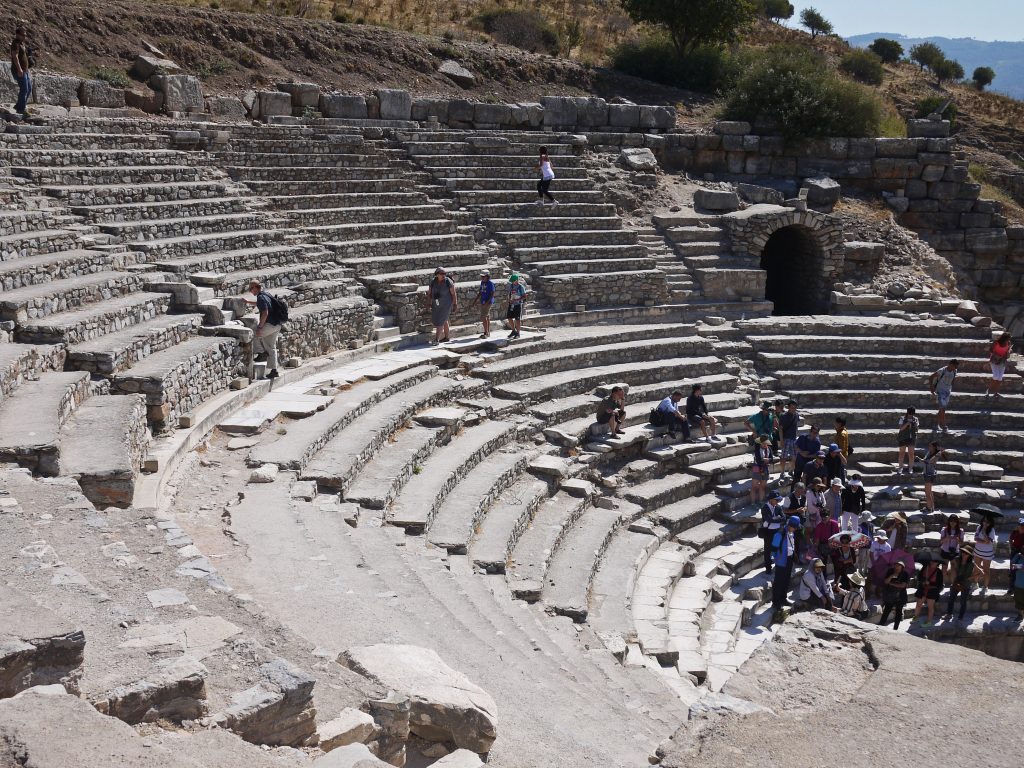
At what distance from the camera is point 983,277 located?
2330 centimetres

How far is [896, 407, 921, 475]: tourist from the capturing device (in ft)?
50.8

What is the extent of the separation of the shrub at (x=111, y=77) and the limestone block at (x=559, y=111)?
8.55 m

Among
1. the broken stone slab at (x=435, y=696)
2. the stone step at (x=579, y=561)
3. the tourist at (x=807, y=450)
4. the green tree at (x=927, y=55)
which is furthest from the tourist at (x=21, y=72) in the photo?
the green tree at (x=927, y=55)

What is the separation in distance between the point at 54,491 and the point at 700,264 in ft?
48.9

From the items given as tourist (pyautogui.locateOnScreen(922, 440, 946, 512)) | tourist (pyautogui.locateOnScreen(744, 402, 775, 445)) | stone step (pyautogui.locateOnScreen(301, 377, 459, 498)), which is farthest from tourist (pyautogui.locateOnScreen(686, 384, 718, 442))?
stone step (pyautogui.locateOnScreen(301, 377, 459, 498))

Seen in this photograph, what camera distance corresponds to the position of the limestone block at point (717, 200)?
21375 mm

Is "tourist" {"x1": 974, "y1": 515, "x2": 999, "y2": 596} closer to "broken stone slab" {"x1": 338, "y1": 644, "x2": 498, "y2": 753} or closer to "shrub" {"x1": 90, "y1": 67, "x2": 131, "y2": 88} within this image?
"broken stone slab" {"x1": 338, "y1": 644, "x2": 498, "y2": 753}

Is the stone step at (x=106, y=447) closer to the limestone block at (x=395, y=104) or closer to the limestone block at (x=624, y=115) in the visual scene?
the limestone block at (x=395, y=104)

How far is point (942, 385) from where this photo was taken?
16.6 m

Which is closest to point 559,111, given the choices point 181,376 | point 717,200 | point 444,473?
point 717,200

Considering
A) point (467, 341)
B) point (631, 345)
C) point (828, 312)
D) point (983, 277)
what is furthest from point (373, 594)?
point (983, 277)

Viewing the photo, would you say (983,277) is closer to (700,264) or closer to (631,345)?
(700,264)

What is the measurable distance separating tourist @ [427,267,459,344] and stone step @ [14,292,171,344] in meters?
4.07

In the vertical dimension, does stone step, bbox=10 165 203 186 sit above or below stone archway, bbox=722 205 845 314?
above
